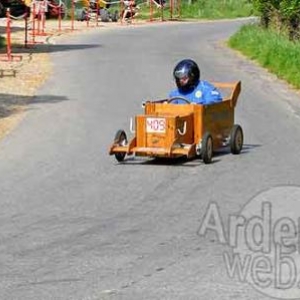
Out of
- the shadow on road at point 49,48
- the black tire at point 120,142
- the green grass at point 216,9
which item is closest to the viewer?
the black tire at point 120,142

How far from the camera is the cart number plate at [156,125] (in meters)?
12.8

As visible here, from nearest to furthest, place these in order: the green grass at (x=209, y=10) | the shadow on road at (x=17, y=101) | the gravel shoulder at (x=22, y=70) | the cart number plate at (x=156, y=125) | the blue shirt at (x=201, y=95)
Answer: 1. the cart number plate at (x=156, y=125)
2. the blue shirt at (x=201, y=95)
3. the gravel shoulder at (x=22, y=70)
4. the shadow on road at (x=17, y=101)
5. the green grass at (x=209, y=10)

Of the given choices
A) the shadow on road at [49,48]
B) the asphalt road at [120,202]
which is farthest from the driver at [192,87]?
the shadow on road at [49,48]

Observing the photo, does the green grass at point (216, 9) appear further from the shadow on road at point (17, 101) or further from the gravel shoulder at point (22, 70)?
the shadow on road at point (17, 101)

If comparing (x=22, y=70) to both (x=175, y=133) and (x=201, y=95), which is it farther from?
(x=175, y=133)

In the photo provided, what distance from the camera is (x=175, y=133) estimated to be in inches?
502

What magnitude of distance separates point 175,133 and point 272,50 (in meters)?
15.1

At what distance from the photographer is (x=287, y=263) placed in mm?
7855

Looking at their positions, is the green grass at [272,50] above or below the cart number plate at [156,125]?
below

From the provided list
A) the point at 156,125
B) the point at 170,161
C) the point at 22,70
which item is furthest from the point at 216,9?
the point at 156,125

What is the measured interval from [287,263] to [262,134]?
7.80 meters

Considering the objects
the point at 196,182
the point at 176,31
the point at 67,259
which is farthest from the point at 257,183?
the point at 176,31

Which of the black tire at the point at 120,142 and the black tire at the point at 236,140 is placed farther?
the black tire at the point at 236,140

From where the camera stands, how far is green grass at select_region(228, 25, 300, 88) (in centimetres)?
2478
